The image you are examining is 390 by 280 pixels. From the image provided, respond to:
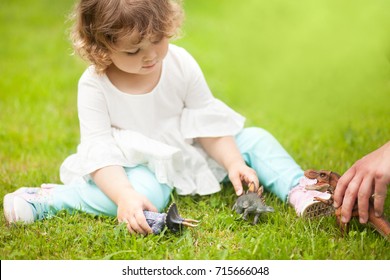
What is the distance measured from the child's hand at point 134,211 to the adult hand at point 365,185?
21.1 inches

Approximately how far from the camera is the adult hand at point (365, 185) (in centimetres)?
166

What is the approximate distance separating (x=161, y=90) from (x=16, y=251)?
2.39 feet

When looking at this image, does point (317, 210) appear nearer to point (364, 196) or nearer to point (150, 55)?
point (364, 196)

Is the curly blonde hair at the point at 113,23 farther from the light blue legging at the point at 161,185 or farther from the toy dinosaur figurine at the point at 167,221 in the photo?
the toy dinosaur figurine at the point at 167,221

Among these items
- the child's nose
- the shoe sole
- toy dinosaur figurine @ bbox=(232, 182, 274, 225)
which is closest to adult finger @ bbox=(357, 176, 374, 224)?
the shoe sole

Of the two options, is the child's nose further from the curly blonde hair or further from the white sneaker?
the white sneaker

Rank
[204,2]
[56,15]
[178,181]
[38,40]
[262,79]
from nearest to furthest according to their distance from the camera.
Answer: [178,181] → [262,79] → [38,40] → [56,15] → [204,2]

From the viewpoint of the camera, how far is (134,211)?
1869 millimetres

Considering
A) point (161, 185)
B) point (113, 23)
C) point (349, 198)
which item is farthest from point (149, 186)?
point (349, 198)

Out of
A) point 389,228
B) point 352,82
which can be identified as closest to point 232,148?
point 389,228

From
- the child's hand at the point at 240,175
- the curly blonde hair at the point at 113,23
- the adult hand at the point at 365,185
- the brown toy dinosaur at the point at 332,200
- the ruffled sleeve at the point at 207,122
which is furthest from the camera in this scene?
the ruffled sleeve at the point at 207,122

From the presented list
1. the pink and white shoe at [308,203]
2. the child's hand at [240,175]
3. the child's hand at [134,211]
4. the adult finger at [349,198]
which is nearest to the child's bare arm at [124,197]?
the child's hand at [134,211]

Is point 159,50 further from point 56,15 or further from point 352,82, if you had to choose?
point 56,15

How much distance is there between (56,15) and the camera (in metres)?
5.01
